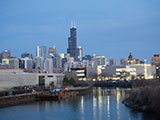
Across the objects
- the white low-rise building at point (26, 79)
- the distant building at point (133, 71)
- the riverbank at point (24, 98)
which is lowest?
the riverbank at point (24, 98)

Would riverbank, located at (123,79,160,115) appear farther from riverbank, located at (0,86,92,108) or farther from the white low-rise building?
the white low-rise building

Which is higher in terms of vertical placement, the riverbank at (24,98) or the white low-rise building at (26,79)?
the white low-rise building at (26,79)

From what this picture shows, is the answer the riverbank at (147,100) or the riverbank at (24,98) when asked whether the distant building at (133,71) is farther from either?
the riverbank at (147,100)

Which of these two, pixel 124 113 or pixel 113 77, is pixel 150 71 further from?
pixel 124 113

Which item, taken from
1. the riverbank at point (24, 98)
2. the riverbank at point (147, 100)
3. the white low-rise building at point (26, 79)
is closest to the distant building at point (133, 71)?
the white low-rise building at point (26, 79)

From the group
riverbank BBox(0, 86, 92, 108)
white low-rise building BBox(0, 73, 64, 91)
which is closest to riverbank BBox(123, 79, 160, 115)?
riverbank BBox(0, 86, 92, 108)

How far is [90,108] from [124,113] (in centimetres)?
639

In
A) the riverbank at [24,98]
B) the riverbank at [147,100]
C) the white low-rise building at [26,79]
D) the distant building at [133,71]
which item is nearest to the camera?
the riverbank at [147,100]

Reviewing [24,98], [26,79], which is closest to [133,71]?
[26,79]

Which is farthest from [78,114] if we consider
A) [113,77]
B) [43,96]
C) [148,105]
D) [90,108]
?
[113,77]

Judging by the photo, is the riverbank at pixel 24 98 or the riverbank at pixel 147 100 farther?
the riverbank at pixel 24 98

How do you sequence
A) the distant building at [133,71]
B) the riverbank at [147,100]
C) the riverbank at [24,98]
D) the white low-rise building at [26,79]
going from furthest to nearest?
the distant building at [133,71], the white low-rise building at [26,79], the riverbank at [24,98], the riverbank at [147,100]

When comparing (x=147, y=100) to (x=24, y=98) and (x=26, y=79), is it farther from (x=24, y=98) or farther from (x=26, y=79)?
(x=26, y=79)

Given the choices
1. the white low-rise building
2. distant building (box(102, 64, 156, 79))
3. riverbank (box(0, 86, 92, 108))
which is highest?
distant building (box(102, 64, 156, 79))
